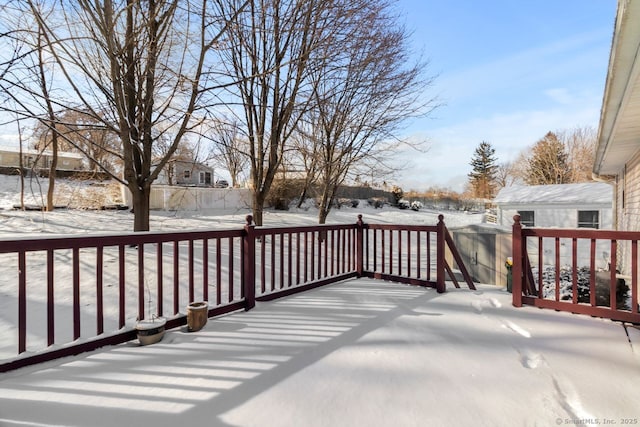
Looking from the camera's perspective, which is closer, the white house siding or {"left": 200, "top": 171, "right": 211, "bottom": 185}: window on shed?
the white house siding

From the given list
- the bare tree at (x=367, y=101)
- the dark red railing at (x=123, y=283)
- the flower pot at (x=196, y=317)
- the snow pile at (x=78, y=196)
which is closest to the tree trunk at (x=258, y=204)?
the dark red railing at (x=123, y=283)

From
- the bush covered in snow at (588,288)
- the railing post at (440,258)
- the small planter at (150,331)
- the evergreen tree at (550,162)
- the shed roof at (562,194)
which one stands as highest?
the evergreen tree at (550,162)

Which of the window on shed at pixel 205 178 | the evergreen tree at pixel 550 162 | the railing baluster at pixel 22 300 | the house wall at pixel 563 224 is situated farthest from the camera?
the window on shed at pixel 205 178

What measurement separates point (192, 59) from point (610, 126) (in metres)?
6.36

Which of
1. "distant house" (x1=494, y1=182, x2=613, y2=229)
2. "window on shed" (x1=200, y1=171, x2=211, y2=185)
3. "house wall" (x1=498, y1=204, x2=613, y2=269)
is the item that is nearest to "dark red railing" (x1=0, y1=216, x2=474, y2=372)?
"house wall" (x1=498, y1=204, x2=613, y2=269)

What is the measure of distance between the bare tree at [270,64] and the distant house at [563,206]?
39.6 feet

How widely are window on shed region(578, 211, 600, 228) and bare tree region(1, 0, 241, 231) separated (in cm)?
1493

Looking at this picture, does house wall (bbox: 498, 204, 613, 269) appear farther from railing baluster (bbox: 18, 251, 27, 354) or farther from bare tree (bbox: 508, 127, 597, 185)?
bare tree (bbox: 508, 127, 597, 185)

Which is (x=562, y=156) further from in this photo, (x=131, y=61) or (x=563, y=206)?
(x=131, y=61)

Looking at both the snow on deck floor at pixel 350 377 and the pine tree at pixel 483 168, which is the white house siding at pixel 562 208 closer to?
the snow on deck floor at pixel 350 377

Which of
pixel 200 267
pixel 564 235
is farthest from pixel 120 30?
pixel 564 235

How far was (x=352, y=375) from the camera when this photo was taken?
1932 mm

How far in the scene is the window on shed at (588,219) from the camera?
12391 mm

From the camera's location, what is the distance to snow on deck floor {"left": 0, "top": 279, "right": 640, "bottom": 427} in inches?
61.6
